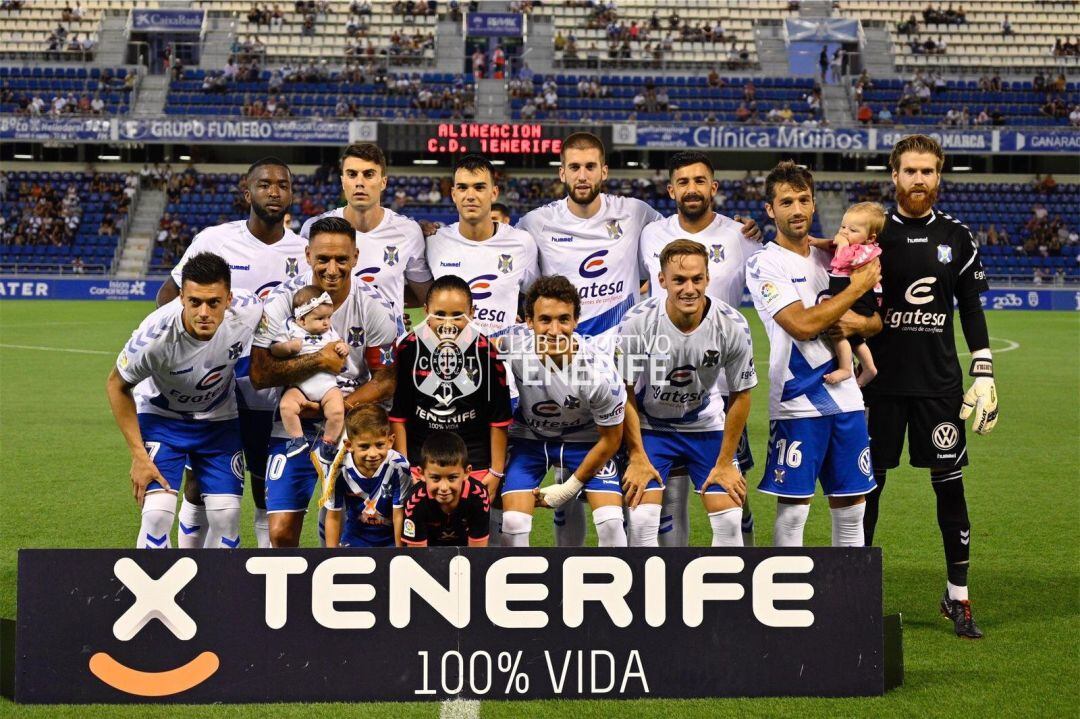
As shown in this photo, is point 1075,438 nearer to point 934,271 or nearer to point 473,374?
point 934,271

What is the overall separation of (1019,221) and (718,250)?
3351 cm

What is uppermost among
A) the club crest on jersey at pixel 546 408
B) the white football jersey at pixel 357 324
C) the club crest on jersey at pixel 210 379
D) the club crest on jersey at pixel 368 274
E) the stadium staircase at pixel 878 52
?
the stadium staircase at pixel 878 52

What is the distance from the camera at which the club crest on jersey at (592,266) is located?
237 inches

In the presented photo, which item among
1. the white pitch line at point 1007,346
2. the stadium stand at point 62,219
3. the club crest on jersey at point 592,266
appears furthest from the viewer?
the stadium stand at point 62,219

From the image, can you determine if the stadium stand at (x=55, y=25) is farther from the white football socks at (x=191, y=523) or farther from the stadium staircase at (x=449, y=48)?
the white football socks at (x=191, y=523)

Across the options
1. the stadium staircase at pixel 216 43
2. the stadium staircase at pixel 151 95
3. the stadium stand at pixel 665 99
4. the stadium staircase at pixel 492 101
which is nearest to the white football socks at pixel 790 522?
the stadium stand at pixel 665 99

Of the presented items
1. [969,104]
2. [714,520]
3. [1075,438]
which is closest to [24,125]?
[969,104]

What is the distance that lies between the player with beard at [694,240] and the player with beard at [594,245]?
0.16 metres

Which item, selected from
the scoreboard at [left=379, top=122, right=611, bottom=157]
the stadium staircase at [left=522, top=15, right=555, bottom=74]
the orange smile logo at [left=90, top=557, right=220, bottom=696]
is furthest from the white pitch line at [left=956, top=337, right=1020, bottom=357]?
the stadium staircase at [left=522, top=15, right=555, bottom=74]

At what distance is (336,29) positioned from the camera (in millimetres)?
42250

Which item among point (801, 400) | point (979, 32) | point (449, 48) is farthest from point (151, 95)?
point (801, 400)

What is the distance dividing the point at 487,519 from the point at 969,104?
125ft

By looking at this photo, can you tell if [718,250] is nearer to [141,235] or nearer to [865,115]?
[141,235]

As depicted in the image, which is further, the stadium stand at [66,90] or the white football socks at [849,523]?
the stadium stand at [66,90]
